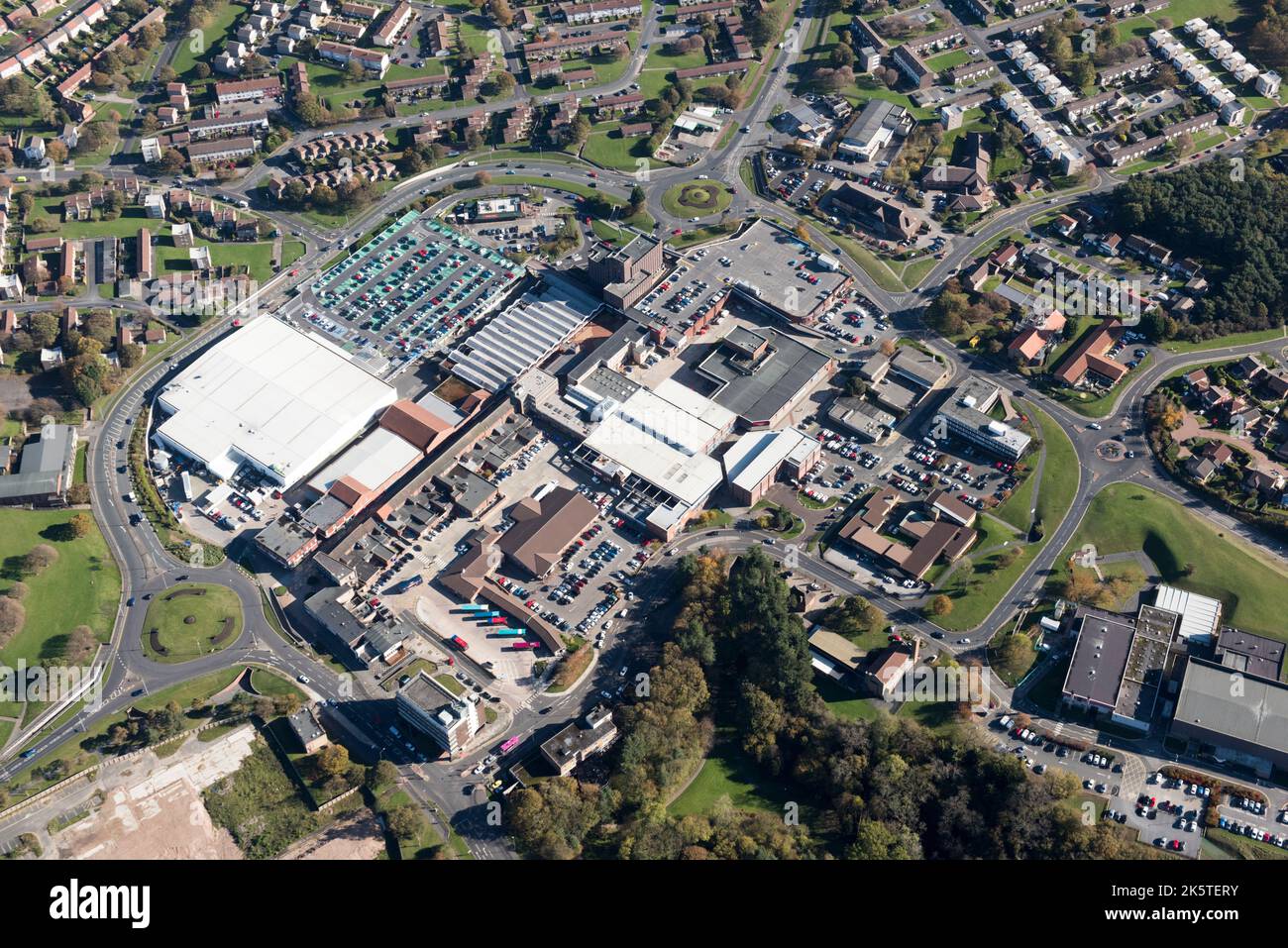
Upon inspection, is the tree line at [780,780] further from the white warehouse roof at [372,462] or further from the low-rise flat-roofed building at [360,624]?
the white warehouse roof at [372,462]

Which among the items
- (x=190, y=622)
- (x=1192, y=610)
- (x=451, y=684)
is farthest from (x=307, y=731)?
(x=1192, y=610)

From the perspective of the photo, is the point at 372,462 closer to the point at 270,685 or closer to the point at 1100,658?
the point at 270,685

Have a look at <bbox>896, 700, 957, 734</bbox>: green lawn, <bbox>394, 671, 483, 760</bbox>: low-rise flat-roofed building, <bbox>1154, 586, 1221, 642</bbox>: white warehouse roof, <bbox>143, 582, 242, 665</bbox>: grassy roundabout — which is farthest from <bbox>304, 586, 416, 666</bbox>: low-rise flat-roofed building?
<bbox>1154, 586, 1221, 642</bbox>: white warehouse roof

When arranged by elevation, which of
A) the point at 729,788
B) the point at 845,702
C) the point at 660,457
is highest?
the point at 660,457

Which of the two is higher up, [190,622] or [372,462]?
[372,462]

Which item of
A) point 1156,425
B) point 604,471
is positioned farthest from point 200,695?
point 1156,425

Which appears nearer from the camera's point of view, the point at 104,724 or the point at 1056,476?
the point at 104,724
